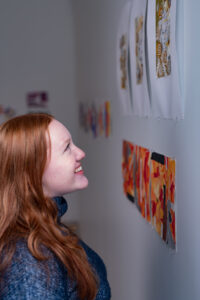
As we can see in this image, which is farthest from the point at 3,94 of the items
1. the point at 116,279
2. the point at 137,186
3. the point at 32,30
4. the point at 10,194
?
the point at 10,194

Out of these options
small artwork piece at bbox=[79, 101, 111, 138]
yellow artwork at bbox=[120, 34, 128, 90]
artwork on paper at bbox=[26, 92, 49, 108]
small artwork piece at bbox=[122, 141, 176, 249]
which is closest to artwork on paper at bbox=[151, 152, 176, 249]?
small artwork piece at bbox=[122, 141, 176, 249]

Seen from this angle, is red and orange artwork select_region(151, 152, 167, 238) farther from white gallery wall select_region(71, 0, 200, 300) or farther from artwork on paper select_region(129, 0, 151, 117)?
artwork on paper select_region(129, 0, 151, 117)

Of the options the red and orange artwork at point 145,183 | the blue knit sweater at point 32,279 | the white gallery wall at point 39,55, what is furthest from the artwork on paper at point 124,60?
the white gallery wall at point 39,55

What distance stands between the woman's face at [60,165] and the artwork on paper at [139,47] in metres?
0.49

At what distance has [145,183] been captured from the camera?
1.61m

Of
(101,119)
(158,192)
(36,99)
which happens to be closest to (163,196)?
(158,192)

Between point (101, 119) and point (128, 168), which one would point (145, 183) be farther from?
point (101, 119)

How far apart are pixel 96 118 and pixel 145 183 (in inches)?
56.9

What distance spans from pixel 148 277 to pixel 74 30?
10.7 feet

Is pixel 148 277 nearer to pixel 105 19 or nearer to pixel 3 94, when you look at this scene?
pixel 105 19

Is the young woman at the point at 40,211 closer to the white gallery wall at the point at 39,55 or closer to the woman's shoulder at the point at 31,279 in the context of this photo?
the woman's shoulder at the point at 31,279

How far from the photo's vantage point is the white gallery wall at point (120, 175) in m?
1.14

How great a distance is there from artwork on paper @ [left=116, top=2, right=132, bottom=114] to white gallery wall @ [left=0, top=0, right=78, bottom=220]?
8.55 feet

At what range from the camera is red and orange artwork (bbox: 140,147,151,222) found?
1.57 m
